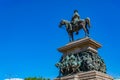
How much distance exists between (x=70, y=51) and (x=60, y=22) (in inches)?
129

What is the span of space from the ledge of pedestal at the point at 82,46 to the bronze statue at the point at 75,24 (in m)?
1.14

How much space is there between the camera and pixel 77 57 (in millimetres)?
21891

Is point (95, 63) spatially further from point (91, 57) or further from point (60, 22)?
point (60, 22)

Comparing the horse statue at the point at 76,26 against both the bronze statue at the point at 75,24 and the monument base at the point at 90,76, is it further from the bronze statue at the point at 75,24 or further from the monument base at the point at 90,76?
the monument base at the point at 90,76

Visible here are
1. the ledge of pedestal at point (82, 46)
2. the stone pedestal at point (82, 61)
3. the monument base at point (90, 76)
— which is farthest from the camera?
the ledge of pedestal at point (82, 46)

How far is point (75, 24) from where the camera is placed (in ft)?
77.1

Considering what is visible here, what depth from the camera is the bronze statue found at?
22984 millimetres

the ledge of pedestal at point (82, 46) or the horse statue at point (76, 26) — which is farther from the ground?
the horse statue at point (76, 26)

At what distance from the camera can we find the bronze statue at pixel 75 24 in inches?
905

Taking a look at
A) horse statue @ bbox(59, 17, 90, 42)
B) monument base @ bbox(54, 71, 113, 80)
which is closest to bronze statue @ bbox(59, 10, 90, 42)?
horse statue @ bbox(59, 17, 90, 42)

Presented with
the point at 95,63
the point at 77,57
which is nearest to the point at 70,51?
the point at 77,57

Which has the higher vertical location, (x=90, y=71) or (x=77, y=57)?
(x=77, y=57)

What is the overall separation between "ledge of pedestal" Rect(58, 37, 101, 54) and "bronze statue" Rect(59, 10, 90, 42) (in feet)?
3.73

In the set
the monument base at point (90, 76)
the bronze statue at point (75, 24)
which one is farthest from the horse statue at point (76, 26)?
the monument base at point (90, 76)
